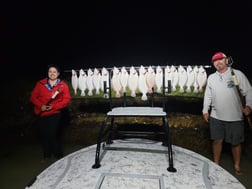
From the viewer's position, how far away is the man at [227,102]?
3020 millimetres

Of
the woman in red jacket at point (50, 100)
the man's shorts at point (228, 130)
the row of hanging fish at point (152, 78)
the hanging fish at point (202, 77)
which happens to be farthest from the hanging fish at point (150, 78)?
the woman in red jacket at point (50, 100)

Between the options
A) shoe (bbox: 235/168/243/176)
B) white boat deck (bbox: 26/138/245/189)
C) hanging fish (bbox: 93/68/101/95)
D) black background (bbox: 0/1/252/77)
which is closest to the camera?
white boat deck (bbox: 26/138/245/189)

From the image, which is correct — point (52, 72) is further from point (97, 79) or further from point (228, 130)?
point (228, 130)

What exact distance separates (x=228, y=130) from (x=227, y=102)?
1.47 ft

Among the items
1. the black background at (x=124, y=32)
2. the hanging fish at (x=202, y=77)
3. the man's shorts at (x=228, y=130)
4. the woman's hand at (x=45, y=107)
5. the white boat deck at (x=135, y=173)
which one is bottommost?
the white boat deck at (x=135, y=173)

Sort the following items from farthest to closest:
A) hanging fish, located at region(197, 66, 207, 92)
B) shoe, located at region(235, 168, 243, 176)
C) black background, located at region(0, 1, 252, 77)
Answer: black background, located at region(0, 1, 252, 77), hanging fish, located at region(197, 66, 207, 92), shoe, located at region(235, 168, 243, 176)

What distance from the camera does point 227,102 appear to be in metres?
3.04

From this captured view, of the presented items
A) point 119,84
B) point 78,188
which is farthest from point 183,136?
point 78,188

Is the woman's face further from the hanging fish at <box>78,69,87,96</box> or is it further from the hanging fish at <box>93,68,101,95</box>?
the hanging fish at <box>93,68,101,95</box>

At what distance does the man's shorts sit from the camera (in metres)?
3.06

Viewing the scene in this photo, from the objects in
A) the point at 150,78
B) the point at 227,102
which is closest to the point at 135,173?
the point at 150,78

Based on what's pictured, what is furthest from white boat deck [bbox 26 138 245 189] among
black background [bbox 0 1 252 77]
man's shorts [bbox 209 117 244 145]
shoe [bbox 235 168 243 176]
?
black background [bbox 0 1 252 77]

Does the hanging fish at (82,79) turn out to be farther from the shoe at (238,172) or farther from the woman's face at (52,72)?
the shoe at (238,172)

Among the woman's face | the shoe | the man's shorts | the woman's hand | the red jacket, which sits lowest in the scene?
the shoe
